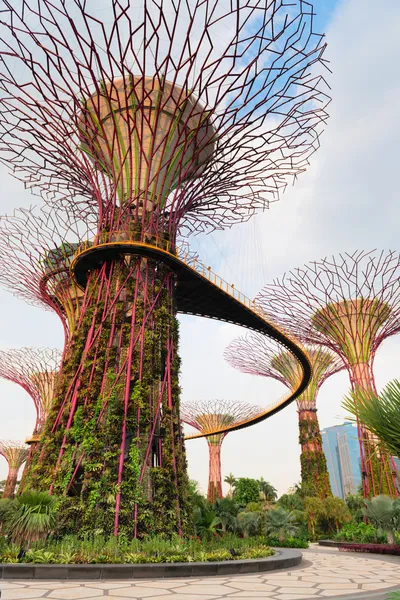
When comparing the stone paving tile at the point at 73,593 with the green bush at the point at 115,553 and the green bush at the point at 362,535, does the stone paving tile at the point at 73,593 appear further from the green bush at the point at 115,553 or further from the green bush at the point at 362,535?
the green bush at the point at 362,535

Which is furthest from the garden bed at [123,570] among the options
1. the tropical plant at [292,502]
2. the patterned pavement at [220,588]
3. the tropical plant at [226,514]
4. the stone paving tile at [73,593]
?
the tropical plant at [292,502]

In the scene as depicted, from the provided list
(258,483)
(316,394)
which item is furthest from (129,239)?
(258,483)

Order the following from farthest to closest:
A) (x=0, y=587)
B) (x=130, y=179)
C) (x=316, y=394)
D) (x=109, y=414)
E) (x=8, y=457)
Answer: (x=8, y=457), (x=316, y=394), (x=130, y=179), (x=109, y=414), (x=0, y=587)

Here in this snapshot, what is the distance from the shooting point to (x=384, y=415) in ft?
10.6

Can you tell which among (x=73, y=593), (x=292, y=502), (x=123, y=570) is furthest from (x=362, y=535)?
(x=73, y=593)

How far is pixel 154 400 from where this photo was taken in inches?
625

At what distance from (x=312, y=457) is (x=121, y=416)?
29.1 meters

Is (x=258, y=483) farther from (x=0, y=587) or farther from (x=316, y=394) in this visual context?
(x=0, y=587)

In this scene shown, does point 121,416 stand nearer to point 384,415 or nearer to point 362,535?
point 384,415

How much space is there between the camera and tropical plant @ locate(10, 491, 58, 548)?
34.1 feet

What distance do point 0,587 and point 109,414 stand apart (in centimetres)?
732

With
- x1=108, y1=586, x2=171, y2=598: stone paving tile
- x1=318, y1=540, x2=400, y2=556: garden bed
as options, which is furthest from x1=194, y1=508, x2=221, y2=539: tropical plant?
x1=108, y1=586, x2=171, y2=598: stone paving tile

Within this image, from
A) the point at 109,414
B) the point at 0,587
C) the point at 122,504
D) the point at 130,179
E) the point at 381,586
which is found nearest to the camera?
the point at 0,587

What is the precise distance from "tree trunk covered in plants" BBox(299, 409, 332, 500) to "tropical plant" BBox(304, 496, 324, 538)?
26.1 feet
